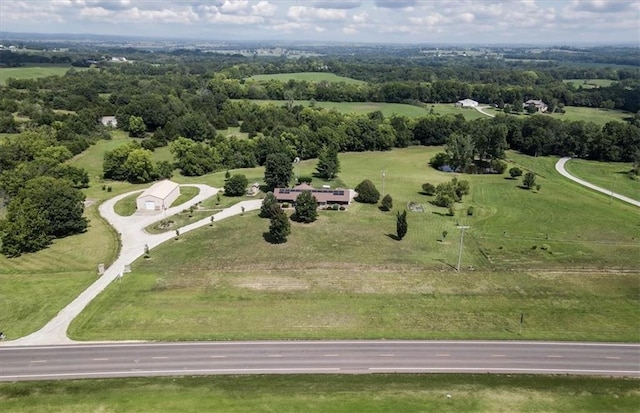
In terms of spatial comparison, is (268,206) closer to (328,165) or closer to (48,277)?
(328,165)

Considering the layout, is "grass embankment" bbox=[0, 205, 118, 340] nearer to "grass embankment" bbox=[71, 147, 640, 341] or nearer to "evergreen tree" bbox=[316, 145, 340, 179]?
"grass embankment" bbox=[71, 147, 640, 341]

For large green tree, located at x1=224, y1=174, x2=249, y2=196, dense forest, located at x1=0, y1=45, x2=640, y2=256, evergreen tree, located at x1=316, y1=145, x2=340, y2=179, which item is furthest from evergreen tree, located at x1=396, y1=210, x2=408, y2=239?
dense forest, located at x1=0, y1=45, x2=640, y2=256

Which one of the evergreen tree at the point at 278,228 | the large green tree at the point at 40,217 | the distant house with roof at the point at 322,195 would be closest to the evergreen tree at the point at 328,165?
the distant house with roof at the point at 322,195

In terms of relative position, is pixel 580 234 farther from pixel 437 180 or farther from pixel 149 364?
pixel 149 364

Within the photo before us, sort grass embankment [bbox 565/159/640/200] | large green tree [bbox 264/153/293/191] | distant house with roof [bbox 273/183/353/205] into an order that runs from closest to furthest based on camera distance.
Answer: distant house with roof [bbox 273/183/353/205]
large green tree [bbox 264/153/293/191]
grass embankment [bbox 565/159/640/200]

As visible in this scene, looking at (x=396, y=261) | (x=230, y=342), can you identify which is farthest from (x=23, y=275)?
(x=396, y=261)
